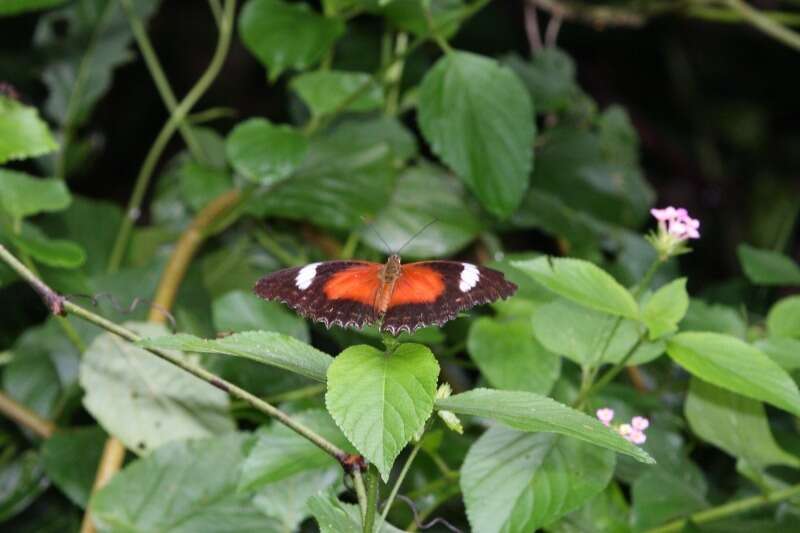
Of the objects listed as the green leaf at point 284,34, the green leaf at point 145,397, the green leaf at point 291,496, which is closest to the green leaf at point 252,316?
the green leaf at point 145,397

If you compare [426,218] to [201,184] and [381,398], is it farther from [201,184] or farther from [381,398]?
[381,398]

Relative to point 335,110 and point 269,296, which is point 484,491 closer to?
point 269,296

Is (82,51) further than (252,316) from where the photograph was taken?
Yes

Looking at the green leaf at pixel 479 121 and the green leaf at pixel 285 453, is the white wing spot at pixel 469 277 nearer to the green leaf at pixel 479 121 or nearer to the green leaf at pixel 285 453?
the green leaf at pixel 285 453

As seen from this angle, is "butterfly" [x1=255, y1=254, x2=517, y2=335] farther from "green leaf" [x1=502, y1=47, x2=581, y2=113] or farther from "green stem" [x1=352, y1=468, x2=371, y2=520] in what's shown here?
"green leaf" [x1=502, y1=47, x2=581, y2=113]

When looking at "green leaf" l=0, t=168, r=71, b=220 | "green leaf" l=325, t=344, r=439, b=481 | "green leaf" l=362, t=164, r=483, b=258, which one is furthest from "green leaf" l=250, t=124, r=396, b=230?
"green leaf" l=325, t=344, r=439, b=481

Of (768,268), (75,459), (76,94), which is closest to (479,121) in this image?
(768,268)
